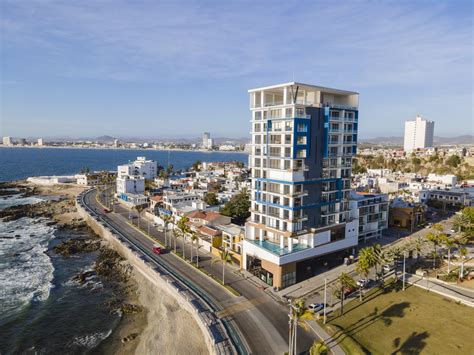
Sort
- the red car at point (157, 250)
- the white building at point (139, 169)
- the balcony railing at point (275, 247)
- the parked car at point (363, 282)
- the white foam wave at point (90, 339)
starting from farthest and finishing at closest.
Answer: the white building at point (139, 169), the red car at point (157, 250), the balcony railing at point (275, 247), the parked car at point (363, 282), the white foam wave at point (90, 339)

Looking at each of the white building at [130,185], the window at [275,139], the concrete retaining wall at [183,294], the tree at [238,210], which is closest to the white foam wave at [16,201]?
the white building at [130,185]

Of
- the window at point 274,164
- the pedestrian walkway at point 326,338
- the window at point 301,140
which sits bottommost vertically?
the pedestrian walkway at point 326,338

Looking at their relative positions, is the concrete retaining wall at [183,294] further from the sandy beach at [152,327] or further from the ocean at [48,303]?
the ocean at [48,303]

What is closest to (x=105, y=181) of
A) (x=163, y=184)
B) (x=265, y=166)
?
(x=163, y=184)

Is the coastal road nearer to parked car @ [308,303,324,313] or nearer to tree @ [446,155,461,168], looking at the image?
parked car @ [308,303,324,313]

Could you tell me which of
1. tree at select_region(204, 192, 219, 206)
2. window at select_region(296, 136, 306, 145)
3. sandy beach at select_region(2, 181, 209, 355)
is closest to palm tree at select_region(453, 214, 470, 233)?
window at select_region(296, 136, 306, 145)

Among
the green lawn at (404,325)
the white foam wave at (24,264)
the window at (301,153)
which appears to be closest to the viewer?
the green lawn at (404,325)
